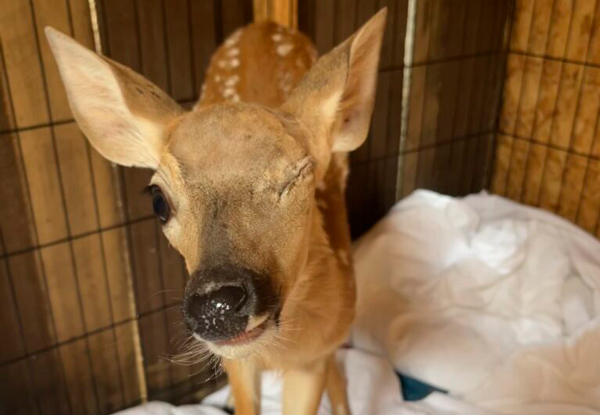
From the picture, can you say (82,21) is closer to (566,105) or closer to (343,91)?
(343,91)

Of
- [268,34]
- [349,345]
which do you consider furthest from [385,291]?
[268,34]

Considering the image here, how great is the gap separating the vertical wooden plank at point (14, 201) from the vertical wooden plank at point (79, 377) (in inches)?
16.4

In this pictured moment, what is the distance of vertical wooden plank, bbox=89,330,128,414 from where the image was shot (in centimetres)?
223

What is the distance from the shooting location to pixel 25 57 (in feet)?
5.86

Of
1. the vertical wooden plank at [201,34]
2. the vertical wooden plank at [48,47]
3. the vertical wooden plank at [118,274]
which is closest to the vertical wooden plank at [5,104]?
the vertical wooden plank at [48,47]

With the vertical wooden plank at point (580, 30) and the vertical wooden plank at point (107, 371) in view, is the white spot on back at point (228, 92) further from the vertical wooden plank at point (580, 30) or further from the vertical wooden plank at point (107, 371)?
the vertical wooden plank at point (580, 30)

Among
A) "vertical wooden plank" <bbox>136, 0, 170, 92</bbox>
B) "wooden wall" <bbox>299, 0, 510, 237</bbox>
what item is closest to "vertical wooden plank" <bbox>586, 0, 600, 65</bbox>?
"wooden wall" <bbox>299, 0, 510, 237</bbox>

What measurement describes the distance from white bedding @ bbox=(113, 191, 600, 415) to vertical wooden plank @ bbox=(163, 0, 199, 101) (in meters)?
1.09

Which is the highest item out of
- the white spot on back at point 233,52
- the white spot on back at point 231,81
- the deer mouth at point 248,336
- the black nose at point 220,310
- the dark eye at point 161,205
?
the white spot on back at point 233,52

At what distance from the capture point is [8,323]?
200cm

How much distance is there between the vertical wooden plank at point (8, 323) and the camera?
6.40 feet

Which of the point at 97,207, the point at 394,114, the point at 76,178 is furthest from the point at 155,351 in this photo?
the point at 394,114

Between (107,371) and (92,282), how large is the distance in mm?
362

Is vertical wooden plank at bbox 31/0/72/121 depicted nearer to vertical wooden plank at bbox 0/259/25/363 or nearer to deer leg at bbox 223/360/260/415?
vertical wooden plank at bbox 0/259/25/363
